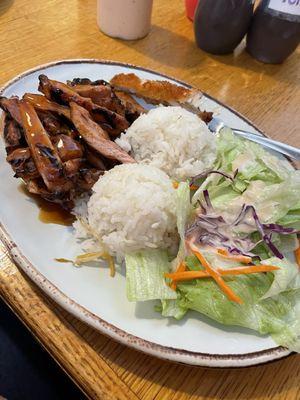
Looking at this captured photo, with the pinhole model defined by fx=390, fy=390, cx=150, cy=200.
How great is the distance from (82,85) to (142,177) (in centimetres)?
60

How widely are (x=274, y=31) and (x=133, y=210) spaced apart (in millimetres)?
1725

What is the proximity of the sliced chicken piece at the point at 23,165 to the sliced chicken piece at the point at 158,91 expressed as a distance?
2.24 feet

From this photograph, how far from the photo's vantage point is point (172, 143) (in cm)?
163

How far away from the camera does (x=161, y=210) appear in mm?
1310

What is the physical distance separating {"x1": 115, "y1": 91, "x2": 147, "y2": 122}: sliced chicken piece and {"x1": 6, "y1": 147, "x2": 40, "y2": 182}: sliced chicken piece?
55cm

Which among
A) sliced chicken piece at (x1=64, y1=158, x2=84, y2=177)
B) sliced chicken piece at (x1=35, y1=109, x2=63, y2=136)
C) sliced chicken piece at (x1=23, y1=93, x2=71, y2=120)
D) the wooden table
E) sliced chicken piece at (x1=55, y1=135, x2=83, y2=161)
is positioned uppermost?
sliced chicken piece at (x1=23, y1=93, x2=71, y2=120)

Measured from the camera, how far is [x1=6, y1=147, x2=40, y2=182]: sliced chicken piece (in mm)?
1355

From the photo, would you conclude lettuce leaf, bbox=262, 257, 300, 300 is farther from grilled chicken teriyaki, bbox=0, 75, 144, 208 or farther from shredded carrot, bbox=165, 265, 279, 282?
grilled chicken teriyaki, bbox=0, 75, 144, 208

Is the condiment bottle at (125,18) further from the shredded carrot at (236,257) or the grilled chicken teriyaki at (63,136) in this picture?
the shredded carrot at (236,257)

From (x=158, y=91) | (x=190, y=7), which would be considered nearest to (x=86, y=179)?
(x=158, y=91)

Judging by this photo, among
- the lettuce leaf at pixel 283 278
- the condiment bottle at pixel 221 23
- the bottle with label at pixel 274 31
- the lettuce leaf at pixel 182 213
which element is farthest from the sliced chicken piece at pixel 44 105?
the bottle with label at pixel 274 31

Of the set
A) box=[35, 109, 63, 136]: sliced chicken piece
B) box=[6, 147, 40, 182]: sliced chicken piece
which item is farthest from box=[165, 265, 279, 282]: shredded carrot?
box=[35, 109, 63, 136]: sliced chicken piece

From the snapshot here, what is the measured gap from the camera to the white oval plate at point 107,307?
3.44ft

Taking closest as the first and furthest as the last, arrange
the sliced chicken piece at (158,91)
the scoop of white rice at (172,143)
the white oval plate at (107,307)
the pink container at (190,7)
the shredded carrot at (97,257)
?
the white oval plate at (107,307)
the shredded carrot at (97,257)
the scoop of white rice at (172,143)
the sliced chicken piece at (158,91)
the pink container at (190,7)
